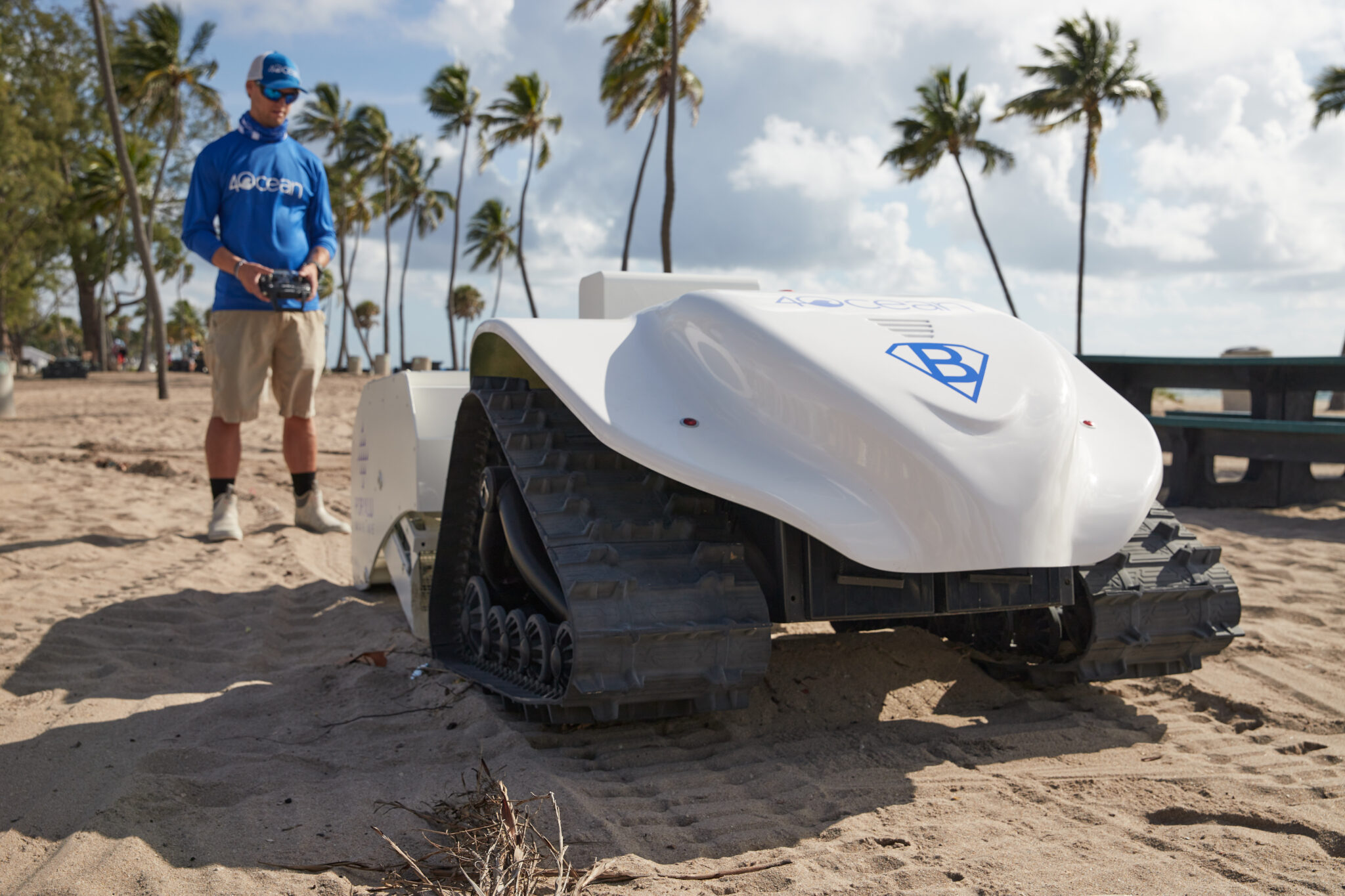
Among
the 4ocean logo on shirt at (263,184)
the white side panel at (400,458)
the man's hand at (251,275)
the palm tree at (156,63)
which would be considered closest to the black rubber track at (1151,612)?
the white side panel at (400,458)

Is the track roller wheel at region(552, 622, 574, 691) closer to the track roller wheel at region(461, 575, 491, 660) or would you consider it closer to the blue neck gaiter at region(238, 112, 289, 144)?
the track roller wheel at region(461, 575, 491, 660)

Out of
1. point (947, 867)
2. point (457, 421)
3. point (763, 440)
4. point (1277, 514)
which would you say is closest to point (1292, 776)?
point (947, 867)

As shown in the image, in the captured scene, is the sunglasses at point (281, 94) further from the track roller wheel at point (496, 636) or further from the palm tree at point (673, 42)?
the palm tree at point (673, 42)

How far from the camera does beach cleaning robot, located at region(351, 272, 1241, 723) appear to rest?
2.12 metres

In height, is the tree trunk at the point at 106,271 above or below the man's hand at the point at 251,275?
above

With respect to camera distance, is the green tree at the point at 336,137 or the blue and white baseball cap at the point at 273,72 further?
the green tree at the point at 336,137

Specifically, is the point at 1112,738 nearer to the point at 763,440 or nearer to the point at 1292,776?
the point at 1292,776

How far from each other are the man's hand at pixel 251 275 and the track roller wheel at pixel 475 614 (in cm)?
249

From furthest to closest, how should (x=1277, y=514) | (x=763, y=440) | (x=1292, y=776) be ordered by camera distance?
(x=1277, y=514) → (x=1292, y=776) → (x=763, y=440)

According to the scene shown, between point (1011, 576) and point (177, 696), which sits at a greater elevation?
point (1011, 576)

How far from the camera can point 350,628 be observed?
4.03m

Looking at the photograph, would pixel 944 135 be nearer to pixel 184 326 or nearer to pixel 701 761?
pixel 701 761

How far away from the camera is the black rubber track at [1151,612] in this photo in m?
2.74

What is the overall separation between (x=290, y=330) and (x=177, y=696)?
266cm
